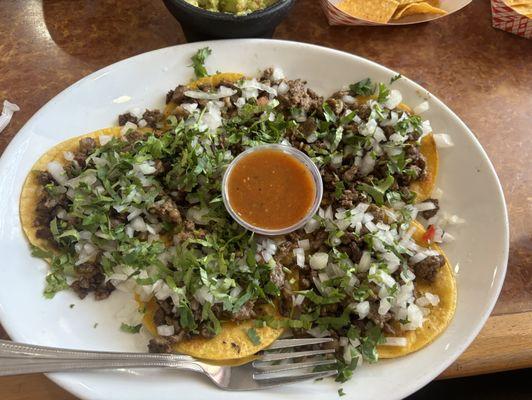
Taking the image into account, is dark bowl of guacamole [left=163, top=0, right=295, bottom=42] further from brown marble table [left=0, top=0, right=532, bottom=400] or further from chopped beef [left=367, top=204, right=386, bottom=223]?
chopped beef [left=367, top=204, right=386, bottom=223]

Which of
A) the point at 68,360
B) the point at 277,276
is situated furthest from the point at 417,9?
the point at 68,360

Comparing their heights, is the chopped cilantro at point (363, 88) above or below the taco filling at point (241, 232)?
above

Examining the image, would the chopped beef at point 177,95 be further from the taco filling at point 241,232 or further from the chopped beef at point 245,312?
the chopped beef at point 245,312

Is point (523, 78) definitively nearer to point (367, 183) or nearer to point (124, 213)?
point (367, 183)

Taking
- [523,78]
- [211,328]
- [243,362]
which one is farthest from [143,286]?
[523,78]

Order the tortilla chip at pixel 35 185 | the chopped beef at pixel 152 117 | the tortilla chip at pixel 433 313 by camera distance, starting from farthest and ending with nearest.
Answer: the chopped beef at pixel 152 117 → the tortilla chip at pixel 35 185 → the tortilla chip at pixel 433 313

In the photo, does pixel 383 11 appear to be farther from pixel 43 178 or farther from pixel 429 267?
pixel 43 178

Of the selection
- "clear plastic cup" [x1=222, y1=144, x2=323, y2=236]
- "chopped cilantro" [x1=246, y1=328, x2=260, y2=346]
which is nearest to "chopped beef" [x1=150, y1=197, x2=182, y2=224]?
"clear plastic cup" [x1=222, y1=144, x2=323, y2=236]

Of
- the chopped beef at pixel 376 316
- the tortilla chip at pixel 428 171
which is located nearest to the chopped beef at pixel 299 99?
the tortilla chip at pixel 428 171
